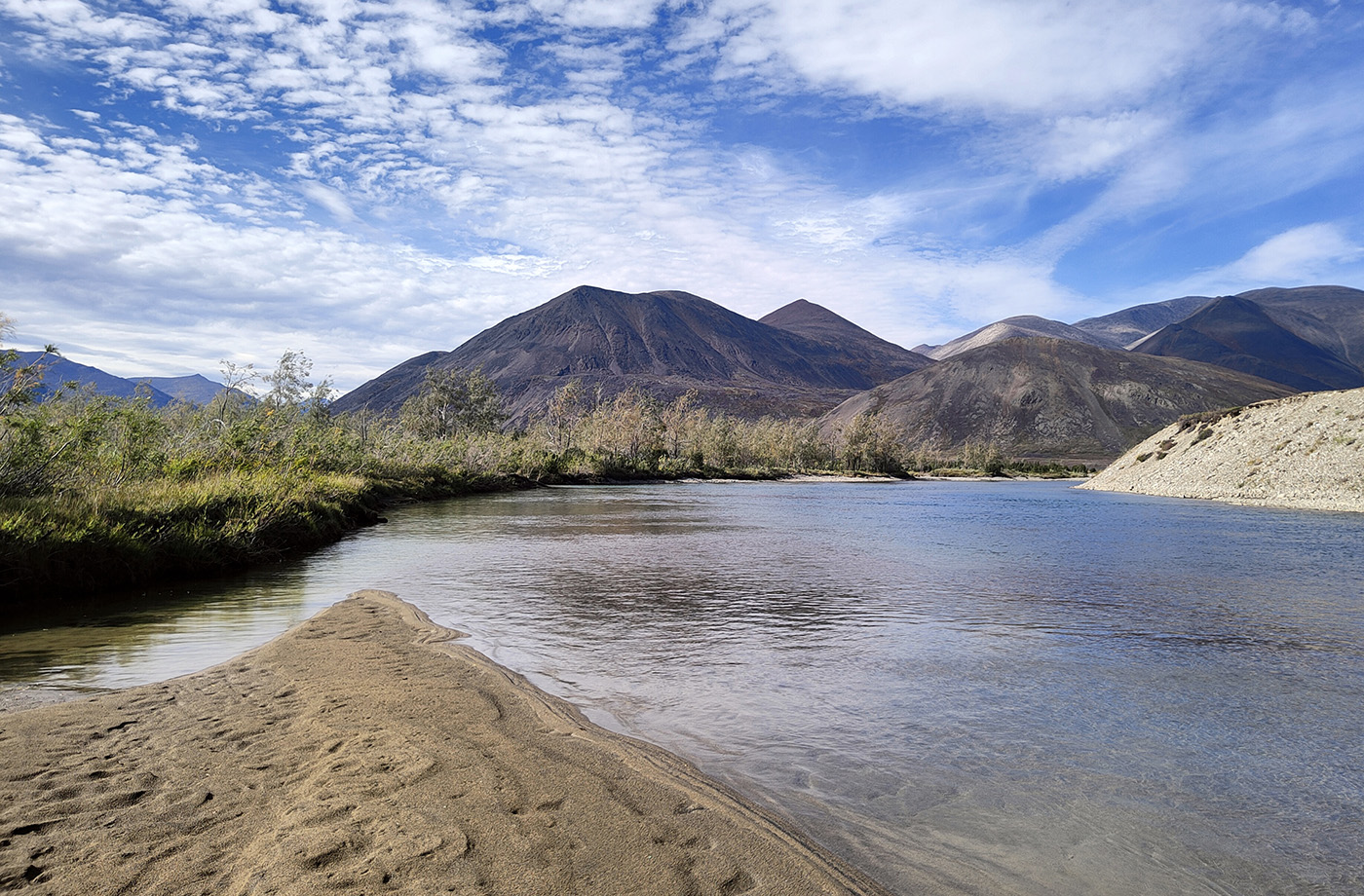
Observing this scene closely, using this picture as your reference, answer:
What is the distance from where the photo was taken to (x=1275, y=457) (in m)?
40.7

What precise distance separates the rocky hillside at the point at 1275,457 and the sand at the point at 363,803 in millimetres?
41817

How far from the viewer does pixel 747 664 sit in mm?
8242

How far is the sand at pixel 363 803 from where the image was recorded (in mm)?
3586

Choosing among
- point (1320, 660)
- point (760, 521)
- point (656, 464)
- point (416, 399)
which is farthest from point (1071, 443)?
point (1320, 660)

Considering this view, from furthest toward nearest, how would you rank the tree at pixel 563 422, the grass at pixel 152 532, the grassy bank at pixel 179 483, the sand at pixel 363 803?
the tree at pixel 563 422 < the grassy bank at pixel 179 483 < the grass at pixel 152 532 < the sand at pixel 363 803

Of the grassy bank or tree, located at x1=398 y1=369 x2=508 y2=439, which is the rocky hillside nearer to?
the grassy bank

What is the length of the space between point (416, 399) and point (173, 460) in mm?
109225

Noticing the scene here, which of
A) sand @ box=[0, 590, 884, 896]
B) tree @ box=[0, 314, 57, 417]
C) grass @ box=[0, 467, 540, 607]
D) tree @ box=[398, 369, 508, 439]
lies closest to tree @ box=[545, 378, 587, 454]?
tree @ box=[398, 369, 508, 439]

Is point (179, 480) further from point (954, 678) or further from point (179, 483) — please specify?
point (954, 678)

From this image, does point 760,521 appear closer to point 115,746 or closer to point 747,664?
point 747,664

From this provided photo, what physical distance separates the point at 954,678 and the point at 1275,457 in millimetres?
44762

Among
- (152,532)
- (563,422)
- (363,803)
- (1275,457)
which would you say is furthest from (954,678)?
(563,422)

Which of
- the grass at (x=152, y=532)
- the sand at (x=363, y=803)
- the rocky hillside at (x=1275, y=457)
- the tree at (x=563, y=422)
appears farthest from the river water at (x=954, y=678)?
the tree at (x=563, y=422)

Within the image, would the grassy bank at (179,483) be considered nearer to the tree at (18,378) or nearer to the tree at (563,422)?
the tree at (18,378)
